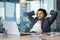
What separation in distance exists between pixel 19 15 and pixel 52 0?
957 millimetres

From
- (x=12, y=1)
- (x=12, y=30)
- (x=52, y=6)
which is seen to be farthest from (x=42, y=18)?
(x=12, y=1)

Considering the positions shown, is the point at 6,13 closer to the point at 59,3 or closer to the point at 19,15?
the point at 19,15

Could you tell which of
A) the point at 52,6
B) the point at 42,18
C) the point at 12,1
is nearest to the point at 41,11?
the point at 42,18

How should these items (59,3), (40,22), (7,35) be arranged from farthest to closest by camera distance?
(59,3) < (40,22) < (7,35)

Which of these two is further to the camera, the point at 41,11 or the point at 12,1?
the point at 12,1

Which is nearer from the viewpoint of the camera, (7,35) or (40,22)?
(7,35)

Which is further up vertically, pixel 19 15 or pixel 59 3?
pixel 59 3

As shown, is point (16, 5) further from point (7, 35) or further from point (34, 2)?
point (7, 35)

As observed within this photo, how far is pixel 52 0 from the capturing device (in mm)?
4527

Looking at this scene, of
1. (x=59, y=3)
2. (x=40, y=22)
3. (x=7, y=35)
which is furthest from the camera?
(x=59, y=3)

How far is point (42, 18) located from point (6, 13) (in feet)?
7.01

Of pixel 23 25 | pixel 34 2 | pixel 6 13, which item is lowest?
pixel 23 25

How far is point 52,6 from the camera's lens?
4531 mm

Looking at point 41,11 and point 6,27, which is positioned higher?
point 41,11
